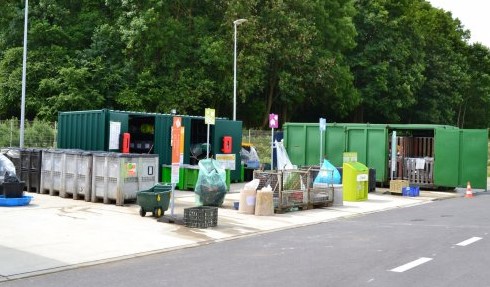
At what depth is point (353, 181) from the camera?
766 inches

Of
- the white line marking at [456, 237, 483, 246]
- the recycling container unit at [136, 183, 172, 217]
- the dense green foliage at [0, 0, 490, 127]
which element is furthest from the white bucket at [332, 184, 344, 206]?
the dense green foliage at [0, 0, 490, 127]

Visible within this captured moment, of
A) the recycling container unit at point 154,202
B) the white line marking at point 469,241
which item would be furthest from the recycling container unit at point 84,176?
the white line marking at point 469,241

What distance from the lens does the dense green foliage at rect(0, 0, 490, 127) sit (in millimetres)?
38562

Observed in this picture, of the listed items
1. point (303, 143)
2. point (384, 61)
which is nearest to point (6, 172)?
point (303, 143)

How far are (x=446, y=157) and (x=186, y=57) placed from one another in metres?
22.1

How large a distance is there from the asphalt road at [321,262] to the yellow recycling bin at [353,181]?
581cm

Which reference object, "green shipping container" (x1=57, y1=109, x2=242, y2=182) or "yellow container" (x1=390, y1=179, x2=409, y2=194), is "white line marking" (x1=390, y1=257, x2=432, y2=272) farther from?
"yellow container" (x1=390, y1=179, x2=409, y2=194)

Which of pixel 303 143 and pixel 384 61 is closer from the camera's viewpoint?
pixel 303 143

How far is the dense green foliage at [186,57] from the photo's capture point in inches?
1518

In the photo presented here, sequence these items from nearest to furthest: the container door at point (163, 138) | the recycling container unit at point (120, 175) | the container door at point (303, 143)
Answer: the recycling container unit at point (120, 175) < the container door at point (163, 138) < the container door at point (303, 143)

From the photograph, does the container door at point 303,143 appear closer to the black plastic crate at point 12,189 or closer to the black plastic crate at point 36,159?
the black plastic crate at point 36,159

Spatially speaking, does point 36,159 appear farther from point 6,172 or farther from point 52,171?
point 6,172

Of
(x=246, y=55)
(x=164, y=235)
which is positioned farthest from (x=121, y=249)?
(x=246, y=55)

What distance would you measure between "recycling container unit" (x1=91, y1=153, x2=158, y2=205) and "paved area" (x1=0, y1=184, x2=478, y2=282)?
0.36 m
